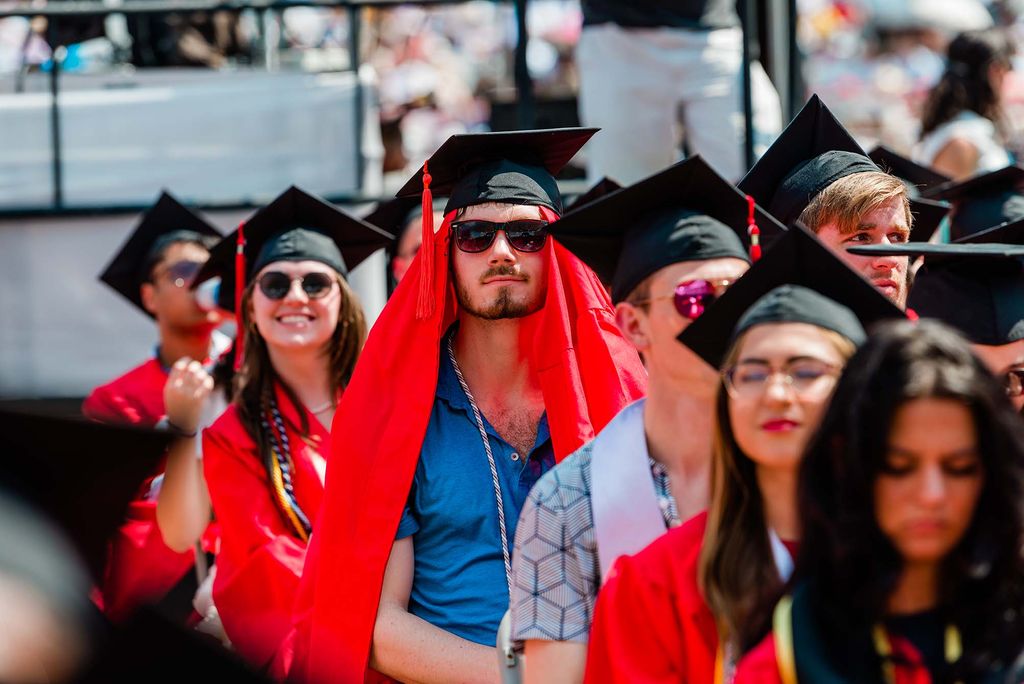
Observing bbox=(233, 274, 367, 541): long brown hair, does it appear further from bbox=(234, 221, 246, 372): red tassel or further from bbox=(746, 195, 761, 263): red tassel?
bbox=(746, 195, 761, 263): red tassel

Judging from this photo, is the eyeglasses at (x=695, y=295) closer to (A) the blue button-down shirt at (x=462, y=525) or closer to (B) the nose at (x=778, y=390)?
(B) the nose at (x=778, y=390)

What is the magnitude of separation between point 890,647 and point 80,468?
1.20 meters

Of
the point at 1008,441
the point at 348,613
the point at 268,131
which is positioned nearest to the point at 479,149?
the point at 348,613

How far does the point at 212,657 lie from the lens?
2.13 meters

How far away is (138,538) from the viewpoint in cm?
498

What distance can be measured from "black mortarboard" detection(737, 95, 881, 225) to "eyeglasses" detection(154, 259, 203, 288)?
2.39 m

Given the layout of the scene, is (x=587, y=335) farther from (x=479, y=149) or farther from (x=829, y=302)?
(x=829, y=302)

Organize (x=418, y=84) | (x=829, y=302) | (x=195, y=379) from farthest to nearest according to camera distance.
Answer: (x=418, y=84)
(x=195, y=379)
(x=829, y=302)

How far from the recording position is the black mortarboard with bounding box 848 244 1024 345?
402 cm

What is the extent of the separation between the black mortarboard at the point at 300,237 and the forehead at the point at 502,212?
114 cm

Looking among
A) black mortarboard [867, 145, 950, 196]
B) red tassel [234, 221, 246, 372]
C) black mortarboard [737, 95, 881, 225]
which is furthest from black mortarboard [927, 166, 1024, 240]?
red tassel [234, 221, 246, 372]

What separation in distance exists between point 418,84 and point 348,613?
8.07 m

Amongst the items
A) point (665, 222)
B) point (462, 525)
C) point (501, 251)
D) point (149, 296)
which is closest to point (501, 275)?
point (501, 251)

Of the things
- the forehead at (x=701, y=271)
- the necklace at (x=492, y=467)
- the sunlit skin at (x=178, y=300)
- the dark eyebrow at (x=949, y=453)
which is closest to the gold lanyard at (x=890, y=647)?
the dark eyebrow at (x=949, y=453)
